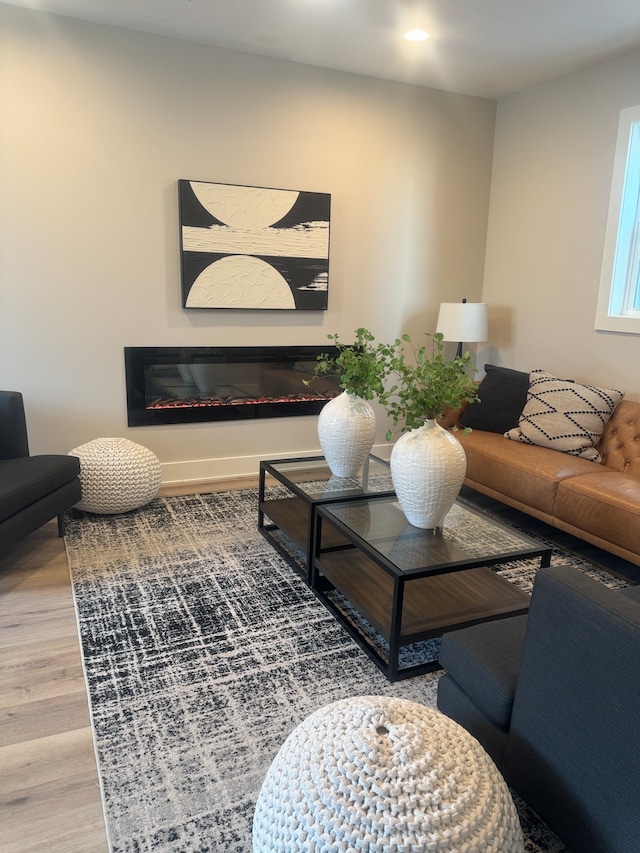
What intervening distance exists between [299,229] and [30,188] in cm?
161

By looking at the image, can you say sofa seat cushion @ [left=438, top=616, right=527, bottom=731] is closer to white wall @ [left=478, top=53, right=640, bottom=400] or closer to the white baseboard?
the white baseboard

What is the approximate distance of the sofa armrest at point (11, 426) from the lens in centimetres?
311

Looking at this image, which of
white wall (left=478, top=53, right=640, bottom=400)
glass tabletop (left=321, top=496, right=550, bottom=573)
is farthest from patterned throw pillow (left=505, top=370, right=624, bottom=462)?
glass tabletop (left=321, top=496, right=550, bottom=573)

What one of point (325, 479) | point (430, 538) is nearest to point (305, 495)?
point (325, 479)

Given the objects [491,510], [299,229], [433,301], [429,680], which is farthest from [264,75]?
[429,680]

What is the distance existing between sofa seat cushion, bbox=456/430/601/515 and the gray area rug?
36 centimetres

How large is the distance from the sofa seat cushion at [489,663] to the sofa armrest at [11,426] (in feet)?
7.95

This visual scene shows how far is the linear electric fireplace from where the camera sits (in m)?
3.89

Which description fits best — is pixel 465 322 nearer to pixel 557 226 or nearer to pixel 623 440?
pixel 557 226

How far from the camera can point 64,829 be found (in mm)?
1478

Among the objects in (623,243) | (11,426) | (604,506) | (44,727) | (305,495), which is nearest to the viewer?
(44,727)

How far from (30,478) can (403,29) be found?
9.93 feet

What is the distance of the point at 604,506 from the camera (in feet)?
9.39

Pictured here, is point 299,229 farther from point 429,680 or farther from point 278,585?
point 429,680
